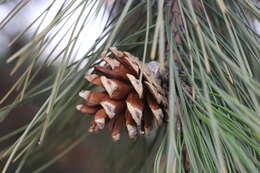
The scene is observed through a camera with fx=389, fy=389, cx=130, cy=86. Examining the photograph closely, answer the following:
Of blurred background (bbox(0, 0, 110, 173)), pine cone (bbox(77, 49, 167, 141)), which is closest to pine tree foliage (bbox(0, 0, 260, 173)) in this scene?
pine cone (bbox(77, 49, 167, 141))

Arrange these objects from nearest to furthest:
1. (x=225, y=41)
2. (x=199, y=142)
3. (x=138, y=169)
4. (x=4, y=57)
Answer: (x=199, y=142) < (x=225, y=41) < (x=138, y=169) < (x=4, y=57)

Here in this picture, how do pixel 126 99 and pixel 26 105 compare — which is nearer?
pixel 126 99

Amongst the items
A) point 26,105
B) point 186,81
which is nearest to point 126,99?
point 186,81

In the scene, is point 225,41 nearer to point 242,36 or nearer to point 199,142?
point 242,36

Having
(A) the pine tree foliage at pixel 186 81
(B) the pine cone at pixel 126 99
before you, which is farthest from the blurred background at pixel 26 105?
(B) the pine cone at pixel 126 99

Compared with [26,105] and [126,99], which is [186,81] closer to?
[126,99]

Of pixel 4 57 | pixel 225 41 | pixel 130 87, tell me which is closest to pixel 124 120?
pixel 130 87

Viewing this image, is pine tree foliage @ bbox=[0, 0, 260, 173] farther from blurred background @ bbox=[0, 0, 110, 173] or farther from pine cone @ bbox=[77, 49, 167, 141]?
blurred background @ bbox=[0, 0, 110, 173]

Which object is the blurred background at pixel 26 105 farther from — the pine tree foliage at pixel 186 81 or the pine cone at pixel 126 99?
the pine cone at pixel 126 99
